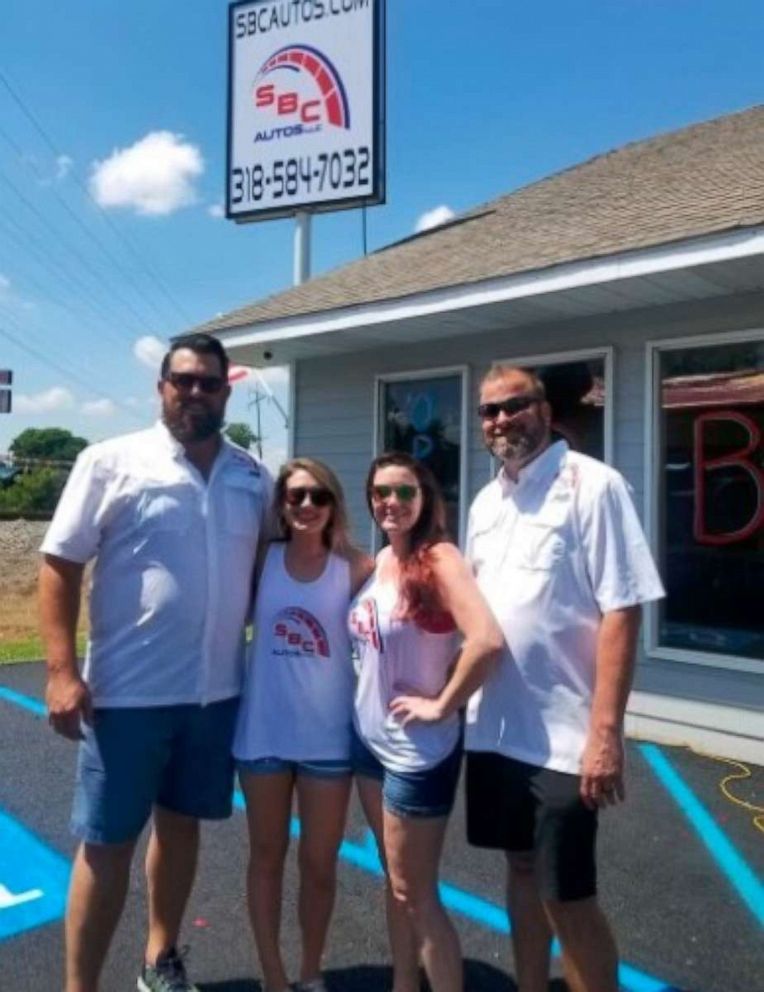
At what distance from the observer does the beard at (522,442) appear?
238cm

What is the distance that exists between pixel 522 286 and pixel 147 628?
3.63 metres

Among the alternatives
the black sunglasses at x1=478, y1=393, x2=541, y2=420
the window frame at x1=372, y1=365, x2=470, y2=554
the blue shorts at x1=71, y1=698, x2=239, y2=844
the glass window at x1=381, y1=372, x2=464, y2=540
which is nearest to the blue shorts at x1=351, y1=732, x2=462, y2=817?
the blue shorts at x1=71, y1=698, x2=239, y2=844

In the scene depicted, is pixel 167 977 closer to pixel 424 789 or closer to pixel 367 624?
pixel 424 789

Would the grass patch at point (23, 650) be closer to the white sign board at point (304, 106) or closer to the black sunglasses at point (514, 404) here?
the white sign board at point (304, 106)

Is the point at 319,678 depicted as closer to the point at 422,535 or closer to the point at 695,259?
the point at 422,535

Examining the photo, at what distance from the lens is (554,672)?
2.25 meters

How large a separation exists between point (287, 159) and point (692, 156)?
17.2ft

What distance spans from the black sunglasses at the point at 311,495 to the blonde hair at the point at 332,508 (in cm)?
1

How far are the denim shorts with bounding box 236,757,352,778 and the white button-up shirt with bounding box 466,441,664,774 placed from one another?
406 mm

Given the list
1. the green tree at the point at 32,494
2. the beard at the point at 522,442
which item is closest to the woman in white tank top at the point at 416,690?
the beard at the point at 522,442

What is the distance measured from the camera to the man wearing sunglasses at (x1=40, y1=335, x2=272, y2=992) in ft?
8.03

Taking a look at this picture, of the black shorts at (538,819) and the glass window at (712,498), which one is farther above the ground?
the glass window at (712,498)

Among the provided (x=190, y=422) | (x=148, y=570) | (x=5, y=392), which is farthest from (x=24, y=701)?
(x=5, y=392)

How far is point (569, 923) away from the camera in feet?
7.18
